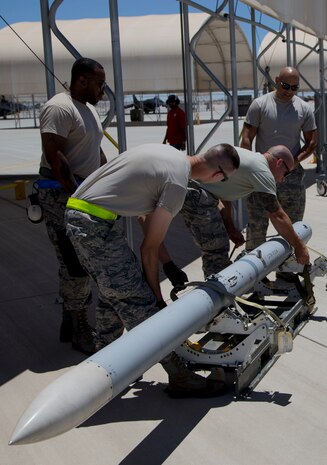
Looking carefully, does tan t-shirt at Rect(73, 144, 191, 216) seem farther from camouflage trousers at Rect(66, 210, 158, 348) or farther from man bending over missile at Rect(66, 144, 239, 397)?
camouflage trousers at Rect(66, 210, 158, 348)

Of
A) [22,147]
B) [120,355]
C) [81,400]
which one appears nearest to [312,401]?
[120,355]

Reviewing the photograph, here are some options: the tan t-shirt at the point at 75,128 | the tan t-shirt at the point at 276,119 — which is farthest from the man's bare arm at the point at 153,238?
the tan t-shirt at the point at 276,119

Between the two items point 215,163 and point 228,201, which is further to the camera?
point 228,201

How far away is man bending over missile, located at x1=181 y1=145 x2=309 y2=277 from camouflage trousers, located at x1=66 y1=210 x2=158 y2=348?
1.18m

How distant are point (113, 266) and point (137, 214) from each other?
0.95 ft

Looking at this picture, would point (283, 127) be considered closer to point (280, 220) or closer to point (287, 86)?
point (287, 86)

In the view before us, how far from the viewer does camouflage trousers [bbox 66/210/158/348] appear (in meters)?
3.20

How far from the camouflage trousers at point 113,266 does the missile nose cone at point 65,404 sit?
65 centimetres

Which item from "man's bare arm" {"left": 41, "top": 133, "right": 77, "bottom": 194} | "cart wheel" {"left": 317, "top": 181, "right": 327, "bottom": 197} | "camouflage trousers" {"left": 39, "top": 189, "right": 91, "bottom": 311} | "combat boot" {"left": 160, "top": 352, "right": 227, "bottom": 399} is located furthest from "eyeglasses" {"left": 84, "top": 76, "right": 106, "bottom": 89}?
"cart wheel" {"left": 317, "top": 181, "right": 327, "bottom": 197}

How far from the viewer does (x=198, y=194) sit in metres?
4.37

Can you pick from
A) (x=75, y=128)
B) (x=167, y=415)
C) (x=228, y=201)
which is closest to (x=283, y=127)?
(x=228, y=201)

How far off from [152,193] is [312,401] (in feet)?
4.58

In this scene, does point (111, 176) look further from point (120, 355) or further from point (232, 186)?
point (232, 186)

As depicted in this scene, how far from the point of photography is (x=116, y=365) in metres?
2.63
